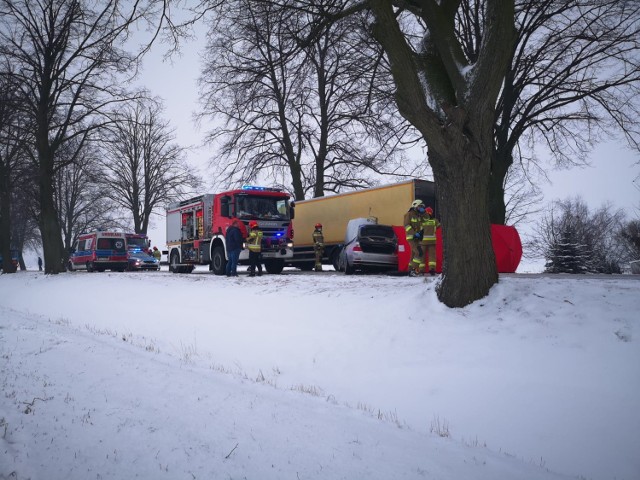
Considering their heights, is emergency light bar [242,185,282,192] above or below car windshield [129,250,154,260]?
above

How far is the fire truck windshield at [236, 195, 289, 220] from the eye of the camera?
1605cm

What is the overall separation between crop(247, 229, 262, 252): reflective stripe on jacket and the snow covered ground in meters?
5.08

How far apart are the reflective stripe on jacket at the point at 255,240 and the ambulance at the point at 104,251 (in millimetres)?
17408

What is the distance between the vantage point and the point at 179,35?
8.30 m

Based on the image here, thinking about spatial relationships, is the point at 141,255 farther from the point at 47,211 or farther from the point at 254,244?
the point at 254,244

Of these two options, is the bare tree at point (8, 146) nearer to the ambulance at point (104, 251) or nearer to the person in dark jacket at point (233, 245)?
the ambulance at point (104, 251)

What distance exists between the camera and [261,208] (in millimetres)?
16328

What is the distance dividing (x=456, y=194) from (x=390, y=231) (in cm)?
813

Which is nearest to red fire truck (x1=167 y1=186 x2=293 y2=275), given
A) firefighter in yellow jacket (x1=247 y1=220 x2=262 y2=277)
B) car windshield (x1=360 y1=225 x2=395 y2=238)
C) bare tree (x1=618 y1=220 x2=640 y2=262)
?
firefighter in yellow jacket (x1=247 y1=220 x2=262 y2=277)

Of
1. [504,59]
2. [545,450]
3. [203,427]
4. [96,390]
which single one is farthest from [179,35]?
[545,450]

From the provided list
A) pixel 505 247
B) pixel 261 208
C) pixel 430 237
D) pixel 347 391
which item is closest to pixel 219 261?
pixel 261 208

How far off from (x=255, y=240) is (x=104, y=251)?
58.5ft

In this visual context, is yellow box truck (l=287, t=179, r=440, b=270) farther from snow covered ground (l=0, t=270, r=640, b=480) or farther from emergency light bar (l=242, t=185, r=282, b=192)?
snow covered ground (l=0, t=270, r=640, b=480)

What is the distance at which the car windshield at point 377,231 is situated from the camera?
50.0 ft
